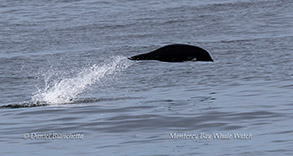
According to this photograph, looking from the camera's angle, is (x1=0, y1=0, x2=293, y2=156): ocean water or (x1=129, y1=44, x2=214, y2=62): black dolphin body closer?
(x1=0, y1=0, x2=293, y2=156): ocean water

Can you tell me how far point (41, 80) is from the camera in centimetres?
1546

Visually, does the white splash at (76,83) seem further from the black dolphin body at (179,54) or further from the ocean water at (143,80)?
the black dolphin body at (179,54)

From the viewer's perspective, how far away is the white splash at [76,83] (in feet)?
44.0

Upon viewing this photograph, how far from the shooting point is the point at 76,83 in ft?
49.4

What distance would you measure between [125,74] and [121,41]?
12.2 feet

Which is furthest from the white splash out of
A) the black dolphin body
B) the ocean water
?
the black dolphin body

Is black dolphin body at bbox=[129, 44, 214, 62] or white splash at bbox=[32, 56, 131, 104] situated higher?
black dolphin body at bbox=[129, 44, 214, 62]

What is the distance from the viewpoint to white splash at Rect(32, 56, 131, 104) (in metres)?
13.4

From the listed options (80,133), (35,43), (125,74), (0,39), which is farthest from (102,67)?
(80,133)

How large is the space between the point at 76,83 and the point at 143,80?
143 cm

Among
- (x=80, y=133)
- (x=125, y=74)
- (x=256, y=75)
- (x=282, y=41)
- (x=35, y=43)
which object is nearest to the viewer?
(x=80, y=133)

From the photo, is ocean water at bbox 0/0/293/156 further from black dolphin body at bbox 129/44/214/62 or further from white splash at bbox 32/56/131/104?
black dolphin body at bbox 129/44/214/62

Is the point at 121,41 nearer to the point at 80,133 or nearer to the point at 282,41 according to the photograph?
the point at 282,41

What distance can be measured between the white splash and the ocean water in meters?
0.03
